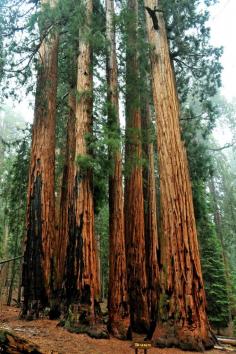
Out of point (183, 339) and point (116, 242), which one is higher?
point (116, 242)

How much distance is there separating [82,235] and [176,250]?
2.05m

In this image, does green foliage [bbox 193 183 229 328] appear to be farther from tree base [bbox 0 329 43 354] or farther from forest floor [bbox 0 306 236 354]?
tree base [bbox 0 329 43 354]

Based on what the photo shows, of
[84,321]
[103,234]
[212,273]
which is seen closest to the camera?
[84,321]

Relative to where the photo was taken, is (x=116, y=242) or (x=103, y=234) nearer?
(x=116, y=242)

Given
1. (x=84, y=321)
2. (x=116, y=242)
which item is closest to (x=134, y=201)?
(x=116, y=242)

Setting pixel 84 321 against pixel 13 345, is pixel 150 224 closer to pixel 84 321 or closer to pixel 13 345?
pixel 84 321

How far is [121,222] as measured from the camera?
7699 millimetres

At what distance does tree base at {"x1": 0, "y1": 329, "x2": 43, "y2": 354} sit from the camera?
130 inches

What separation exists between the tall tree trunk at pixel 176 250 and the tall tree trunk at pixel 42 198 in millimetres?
3055

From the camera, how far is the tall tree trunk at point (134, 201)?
8.62m

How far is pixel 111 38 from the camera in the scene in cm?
912

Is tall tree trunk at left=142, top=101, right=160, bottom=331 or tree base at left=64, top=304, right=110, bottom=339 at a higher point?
tall tree trunk at left=142, top=101, right=160, bottom=331

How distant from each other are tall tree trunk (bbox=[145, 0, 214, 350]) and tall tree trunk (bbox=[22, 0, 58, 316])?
3.06 m

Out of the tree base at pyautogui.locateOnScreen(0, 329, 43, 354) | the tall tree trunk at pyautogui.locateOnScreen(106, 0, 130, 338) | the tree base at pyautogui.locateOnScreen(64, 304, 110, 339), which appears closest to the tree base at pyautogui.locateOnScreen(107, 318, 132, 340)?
the tall tree trunk at pyautogui.locateOnScreen(106, 0, 130, 338)
